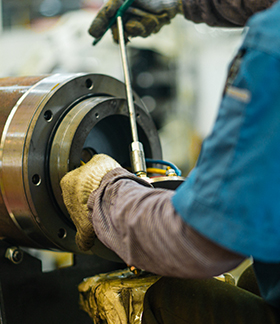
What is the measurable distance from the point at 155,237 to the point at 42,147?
16.3 inches

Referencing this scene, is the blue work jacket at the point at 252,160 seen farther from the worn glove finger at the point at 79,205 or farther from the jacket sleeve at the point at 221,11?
the jacket sleeve at the point at 221,11

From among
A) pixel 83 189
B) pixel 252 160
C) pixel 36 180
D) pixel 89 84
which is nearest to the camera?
pixel 252 160

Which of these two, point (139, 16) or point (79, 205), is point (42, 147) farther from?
point (139, 16)

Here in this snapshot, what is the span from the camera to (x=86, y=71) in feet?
6.53

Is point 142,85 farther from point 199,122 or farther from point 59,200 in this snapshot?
point 59,200

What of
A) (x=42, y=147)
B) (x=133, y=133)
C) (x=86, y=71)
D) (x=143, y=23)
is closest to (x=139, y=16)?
(x=143, y=23)

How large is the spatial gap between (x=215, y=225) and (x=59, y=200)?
48 cm

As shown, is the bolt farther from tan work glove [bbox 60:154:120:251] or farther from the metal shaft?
the metal shaft

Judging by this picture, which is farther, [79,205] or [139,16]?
[139,16]

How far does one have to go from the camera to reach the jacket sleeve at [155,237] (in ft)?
1.36

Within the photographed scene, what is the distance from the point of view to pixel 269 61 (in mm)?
348

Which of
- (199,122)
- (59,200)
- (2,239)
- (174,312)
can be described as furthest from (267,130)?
(199,122)

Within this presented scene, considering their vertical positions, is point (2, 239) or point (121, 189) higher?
point (121, 189)

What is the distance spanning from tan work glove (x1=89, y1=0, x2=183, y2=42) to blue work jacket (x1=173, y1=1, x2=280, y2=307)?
708 mm
